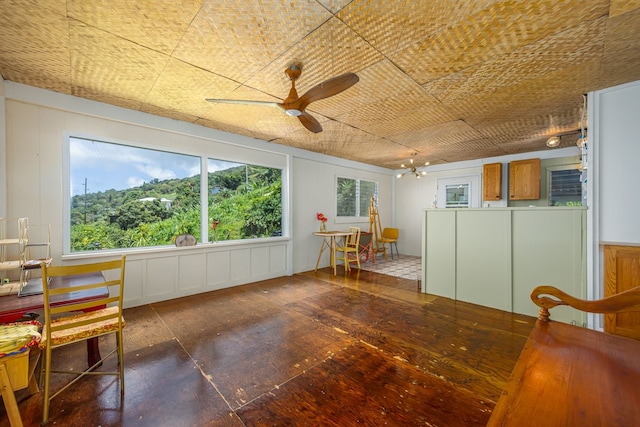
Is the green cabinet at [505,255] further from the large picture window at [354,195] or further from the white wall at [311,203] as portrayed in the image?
the large picture window at [354,195]

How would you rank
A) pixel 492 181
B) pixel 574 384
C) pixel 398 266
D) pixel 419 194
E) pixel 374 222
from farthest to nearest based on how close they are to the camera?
pixel 419 194 < pixel 374 222 < pixel 398 266 < pixel 492 181 < pixel 574 384

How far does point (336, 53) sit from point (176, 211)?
3.20 meters

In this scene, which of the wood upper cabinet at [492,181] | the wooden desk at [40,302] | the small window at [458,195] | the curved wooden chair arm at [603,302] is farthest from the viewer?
the small window at [458,195]

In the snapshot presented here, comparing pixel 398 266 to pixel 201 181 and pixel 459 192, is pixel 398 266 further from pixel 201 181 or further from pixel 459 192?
pixel 201 181

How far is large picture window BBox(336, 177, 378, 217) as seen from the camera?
6.43 meters

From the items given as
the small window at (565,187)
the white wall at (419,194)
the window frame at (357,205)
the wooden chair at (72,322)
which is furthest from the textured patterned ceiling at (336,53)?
the window frame at (357,205)

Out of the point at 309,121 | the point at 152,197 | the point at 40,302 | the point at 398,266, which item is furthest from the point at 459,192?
the point at 40,302

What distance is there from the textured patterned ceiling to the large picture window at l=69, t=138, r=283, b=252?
0.72 m

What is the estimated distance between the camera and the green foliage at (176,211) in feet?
10.5

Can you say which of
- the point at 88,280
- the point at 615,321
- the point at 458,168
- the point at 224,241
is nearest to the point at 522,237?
the point at 615,321

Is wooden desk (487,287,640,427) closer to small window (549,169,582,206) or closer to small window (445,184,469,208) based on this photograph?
small window (549,169,582,206)

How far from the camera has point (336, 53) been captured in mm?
2184

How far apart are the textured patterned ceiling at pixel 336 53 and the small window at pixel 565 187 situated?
216 cm

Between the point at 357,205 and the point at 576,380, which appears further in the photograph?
the point at 357,205
